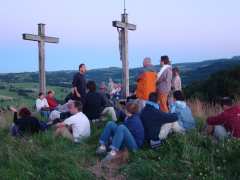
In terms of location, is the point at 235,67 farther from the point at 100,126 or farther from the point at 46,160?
the point at 46,160

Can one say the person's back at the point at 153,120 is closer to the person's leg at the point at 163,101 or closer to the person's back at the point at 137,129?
the person's back at the point at 137,129

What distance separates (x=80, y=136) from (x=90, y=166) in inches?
74.1

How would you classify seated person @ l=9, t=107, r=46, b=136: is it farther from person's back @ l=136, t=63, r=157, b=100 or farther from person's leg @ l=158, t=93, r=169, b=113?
person's leg @ l=158, t=93, r=169, b=113

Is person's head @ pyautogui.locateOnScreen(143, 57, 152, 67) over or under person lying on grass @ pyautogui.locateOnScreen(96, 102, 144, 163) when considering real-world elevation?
over

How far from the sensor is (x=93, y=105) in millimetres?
12703

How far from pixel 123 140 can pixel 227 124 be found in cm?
192

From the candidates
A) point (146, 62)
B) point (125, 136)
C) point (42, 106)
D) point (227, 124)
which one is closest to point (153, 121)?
point (125, 136)

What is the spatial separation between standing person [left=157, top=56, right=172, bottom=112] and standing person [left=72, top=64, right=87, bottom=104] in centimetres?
231

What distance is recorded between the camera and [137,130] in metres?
9.84

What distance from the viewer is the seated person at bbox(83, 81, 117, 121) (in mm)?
12656

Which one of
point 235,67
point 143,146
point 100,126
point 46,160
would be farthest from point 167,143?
point 235,67

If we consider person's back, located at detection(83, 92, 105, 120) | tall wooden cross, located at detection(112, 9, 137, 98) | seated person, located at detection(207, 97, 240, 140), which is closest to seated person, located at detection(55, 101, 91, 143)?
person's back, located at detection(83, 92, 105, 120)

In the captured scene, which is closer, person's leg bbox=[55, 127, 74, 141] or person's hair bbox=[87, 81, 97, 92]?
person's leg bbox=[55, 127, 74, 141]

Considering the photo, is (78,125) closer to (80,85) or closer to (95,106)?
(95,106)
